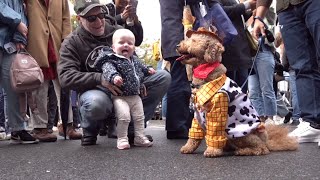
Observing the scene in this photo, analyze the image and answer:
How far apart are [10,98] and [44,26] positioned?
Result: 0.92 m

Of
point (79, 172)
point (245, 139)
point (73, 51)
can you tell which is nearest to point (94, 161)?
point (79, 172)

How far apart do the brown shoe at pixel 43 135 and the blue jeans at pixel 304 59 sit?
2578 millimetres

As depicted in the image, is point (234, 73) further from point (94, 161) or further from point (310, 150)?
point (94, 161)

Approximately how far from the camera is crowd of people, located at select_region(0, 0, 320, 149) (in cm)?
395

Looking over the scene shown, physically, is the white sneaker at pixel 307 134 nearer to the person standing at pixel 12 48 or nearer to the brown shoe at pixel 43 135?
the brown shoe at pixel 43 135

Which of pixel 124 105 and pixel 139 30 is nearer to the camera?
pixel 124 105

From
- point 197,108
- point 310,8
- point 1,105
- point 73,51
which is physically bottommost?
point 1,105

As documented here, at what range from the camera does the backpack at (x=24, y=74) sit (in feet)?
14.5

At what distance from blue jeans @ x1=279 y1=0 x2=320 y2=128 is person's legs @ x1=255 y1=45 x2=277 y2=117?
6.65 ft

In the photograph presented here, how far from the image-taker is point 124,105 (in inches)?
159

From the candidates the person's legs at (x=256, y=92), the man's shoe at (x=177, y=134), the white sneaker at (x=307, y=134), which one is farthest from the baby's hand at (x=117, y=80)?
the person's legs at (x=256, y=92)

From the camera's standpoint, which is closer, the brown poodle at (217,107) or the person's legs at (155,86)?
the brown poodle at (217,107)

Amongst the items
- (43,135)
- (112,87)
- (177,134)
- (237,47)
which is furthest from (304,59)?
(43,135)

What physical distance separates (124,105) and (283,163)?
62.7 inches
